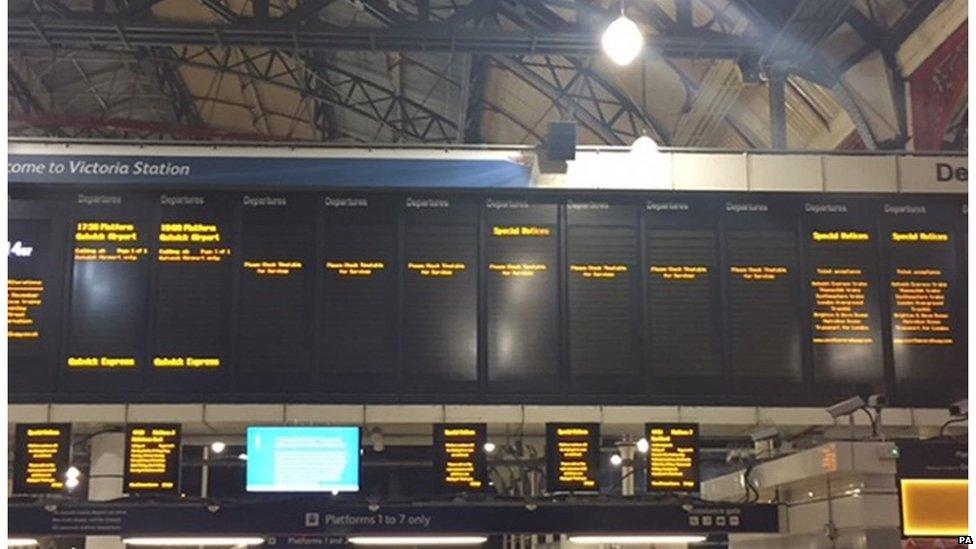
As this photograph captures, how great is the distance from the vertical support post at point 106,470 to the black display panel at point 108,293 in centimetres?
119

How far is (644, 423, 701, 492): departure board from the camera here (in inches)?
308

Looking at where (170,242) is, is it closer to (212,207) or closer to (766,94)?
(212,207)

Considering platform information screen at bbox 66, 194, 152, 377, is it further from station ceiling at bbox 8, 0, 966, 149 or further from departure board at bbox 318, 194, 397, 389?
station ceiling at bbox 8, 0, 966, 149

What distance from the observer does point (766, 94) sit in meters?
15.7

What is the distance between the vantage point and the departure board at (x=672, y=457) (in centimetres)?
782

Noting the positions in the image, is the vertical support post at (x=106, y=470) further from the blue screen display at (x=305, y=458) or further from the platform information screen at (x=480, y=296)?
the blue screen display at (x=305, y=458)

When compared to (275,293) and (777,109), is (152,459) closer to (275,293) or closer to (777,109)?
(275,293)

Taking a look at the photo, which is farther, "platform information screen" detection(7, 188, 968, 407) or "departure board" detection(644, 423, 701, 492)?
"platform information screen" detection(7, 188, 968, 407)

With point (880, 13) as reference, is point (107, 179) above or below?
below

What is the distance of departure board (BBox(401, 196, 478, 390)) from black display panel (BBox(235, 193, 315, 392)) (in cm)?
68

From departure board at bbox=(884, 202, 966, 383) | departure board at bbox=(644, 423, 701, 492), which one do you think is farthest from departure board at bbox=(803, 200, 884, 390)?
departure board at bbox=(644, 423, 701, 492)

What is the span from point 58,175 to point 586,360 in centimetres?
407

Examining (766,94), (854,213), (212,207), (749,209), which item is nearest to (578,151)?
(749,209)

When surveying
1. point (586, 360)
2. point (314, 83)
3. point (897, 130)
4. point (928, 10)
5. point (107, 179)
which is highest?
point (314, 83)
